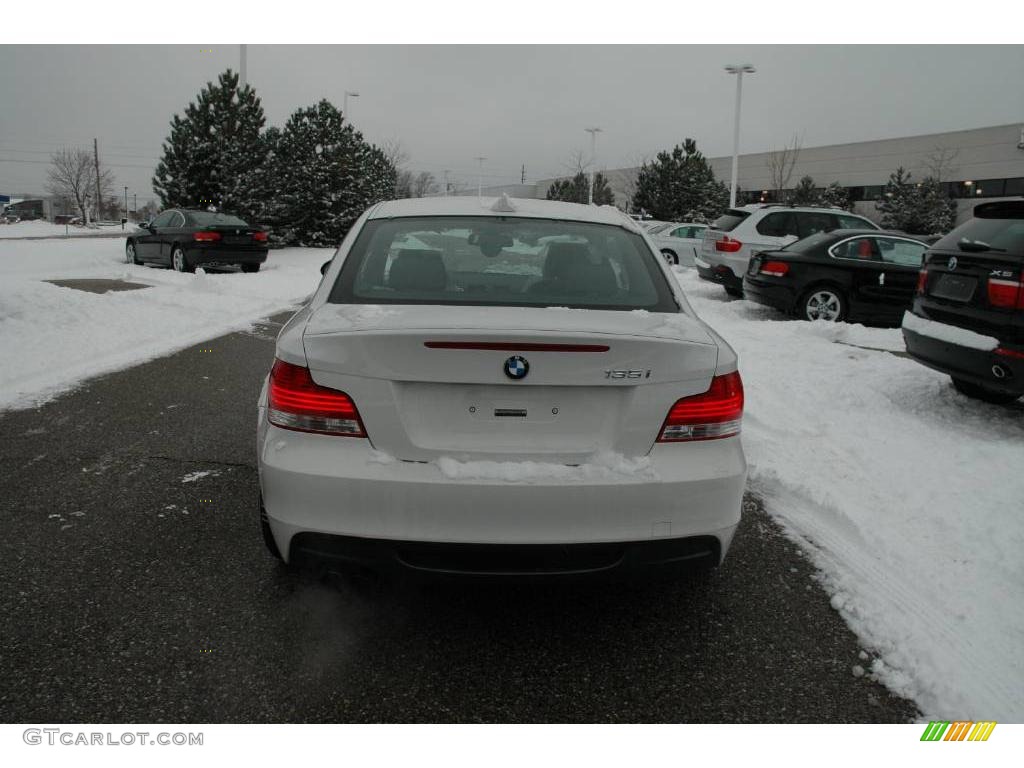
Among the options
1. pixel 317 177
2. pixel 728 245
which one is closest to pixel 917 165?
pixel 317 177

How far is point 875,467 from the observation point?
4793mm

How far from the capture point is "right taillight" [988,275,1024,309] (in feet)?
17.0

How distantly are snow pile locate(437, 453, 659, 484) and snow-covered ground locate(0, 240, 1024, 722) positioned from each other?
0.05ft

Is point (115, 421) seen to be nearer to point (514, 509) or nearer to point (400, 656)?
point (400, 656)

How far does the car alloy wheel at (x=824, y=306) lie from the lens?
11.2 metres

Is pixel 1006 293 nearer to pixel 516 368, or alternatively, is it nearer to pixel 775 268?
pixel 516 368

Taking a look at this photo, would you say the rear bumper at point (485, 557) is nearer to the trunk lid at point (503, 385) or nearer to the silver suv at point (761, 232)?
the trunk lid at point (503, 385)

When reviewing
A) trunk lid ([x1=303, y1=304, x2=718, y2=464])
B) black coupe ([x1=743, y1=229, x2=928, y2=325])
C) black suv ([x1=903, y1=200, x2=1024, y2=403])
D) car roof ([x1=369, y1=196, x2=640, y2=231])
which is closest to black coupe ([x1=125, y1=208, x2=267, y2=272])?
black coupe ([x1=743, y1=229, x2=928, y2=325])

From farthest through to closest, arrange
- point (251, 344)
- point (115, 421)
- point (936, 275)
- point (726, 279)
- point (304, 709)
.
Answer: point (726, 279) < point (251, 344) < point (936, 275) < point (115, 421) < point (304, 709)

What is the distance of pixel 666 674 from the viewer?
8.63ft

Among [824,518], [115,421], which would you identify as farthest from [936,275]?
[115,421]

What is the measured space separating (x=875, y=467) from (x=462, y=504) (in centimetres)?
333

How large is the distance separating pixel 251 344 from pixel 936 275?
23.0 ft

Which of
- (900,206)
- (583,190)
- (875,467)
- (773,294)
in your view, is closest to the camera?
(875,467)
